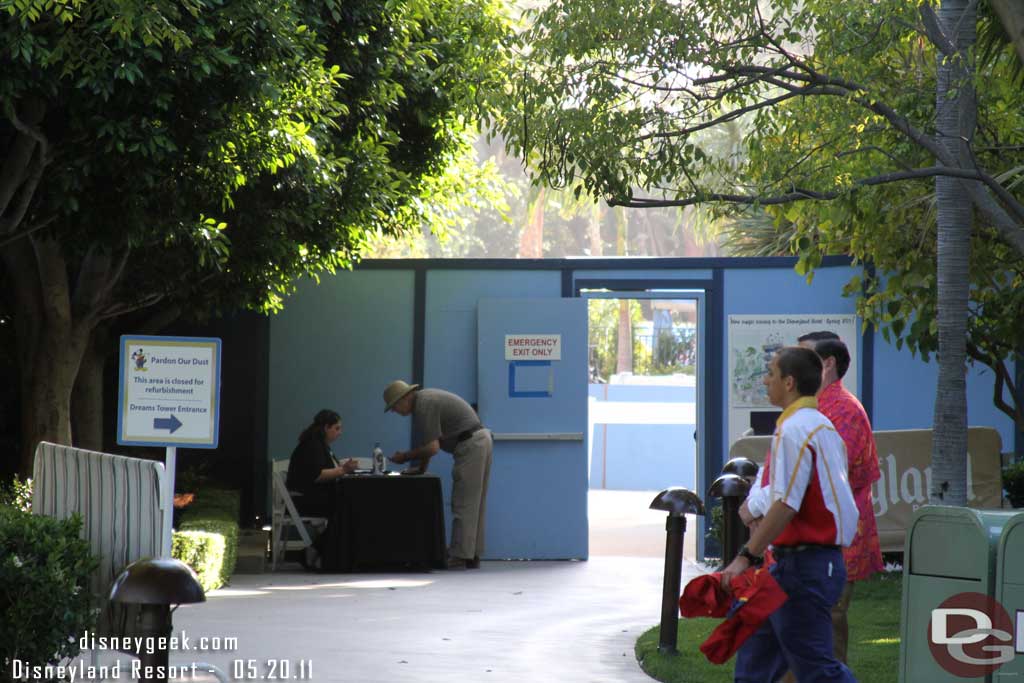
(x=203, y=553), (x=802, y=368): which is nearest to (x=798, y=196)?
(x=802, y=368)

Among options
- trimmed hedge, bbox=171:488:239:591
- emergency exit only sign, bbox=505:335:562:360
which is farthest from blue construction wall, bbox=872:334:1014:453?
trimmed hedge, bbox=171:488:239:591

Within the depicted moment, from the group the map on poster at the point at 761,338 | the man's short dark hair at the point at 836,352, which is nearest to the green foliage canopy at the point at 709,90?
the man's short dark hair at the point at 836,352

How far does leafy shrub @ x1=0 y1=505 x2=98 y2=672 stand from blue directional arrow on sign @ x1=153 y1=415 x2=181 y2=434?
134cm

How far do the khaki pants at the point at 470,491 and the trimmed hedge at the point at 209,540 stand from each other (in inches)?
83.3

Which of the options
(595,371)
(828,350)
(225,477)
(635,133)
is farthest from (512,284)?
(595,371)

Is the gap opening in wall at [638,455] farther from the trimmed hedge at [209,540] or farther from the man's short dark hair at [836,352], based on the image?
the man's short dark hair at [836,352]

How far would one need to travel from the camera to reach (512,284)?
46.8ft

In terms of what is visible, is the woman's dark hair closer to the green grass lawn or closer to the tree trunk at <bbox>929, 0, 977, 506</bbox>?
the green grass lawn

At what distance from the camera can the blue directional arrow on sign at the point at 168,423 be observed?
7777 mm

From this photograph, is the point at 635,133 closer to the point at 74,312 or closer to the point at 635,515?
the point at 74,312

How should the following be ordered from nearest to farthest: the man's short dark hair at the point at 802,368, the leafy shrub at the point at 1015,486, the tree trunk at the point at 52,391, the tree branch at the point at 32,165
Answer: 1. the man's short dark hair at the point at 802,368
2. the tree branch at the point at 32,165
3. the tree trunk at the point at 52,391
4. the leafy shrub at the point at 1015,486

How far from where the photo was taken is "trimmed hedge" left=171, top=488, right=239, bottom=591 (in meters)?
10.5

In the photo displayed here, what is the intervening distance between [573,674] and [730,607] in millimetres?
2726

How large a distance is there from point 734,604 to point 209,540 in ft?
21.4
